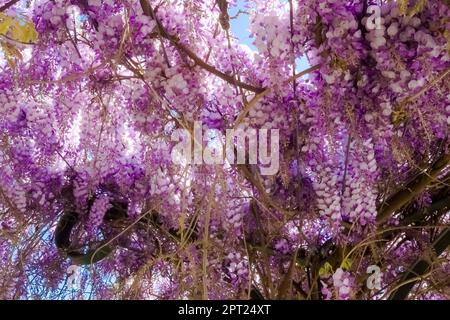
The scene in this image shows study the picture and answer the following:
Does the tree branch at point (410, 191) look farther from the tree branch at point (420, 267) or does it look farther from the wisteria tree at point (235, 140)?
the tree branch at point (420, 267)

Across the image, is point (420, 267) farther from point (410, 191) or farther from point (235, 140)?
point (235, 140)

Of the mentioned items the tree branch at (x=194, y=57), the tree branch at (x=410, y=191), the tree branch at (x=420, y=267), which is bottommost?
the tree branch at (x=420, y=267)

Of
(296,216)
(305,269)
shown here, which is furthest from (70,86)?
(305,269)

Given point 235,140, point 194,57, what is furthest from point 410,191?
point 194,57

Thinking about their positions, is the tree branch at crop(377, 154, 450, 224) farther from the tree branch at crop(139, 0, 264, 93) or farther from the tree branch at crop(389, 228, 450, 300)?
the tree branch at crop(139, 0, 264, 93)

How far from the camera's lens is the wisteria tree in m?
1.75

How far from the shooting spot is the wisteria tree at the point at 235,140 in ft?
5.74

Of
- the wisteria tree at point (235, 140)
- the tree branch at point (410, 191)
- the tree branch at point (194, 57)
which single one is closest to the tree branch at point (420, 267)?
the wisteria tree at point (235, 140)

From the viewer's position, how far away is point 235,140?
2.03 m

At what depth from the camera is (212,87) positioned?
2.04 m

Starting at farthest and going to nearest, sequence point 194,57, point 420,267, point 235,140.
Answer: point 420,267
point 235,140
point 194,57

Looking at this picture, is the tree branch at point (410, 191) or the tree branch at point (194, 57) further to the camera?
the tree branch at point (410, 191)
